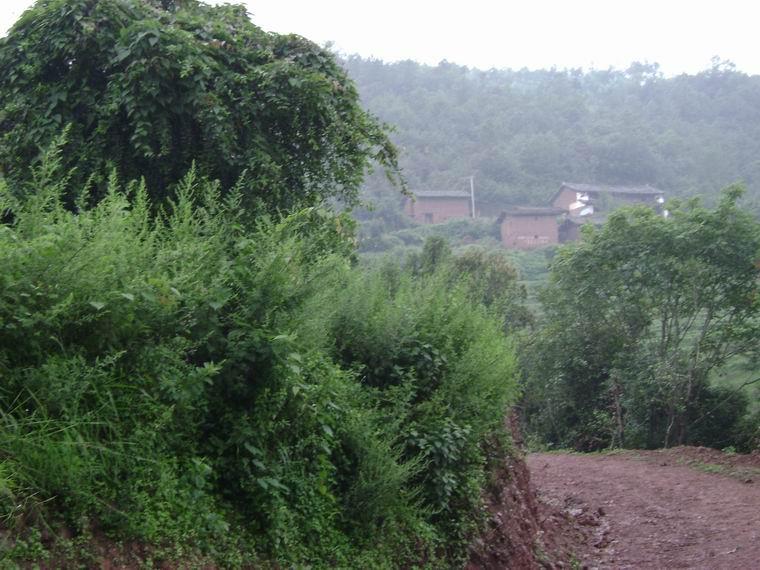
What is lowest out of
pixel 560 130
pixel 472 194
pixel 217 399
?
pixel 472 194

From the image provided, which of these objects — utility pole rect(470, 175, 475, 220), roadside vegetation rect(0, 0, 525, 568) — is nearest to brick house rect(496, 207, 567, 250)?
utility pole rect(470, 175, 475, 220)

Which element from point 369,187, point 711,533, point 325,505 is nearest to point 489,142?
point 369,187

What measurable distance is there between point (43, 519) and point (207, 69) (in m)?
6.04

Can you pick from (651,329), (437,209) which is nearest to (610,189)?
(437,209)

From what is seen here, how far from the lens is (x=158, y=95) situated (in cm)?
873

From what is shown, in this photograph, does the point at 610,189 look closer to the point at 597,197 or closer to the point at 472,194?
the point at 597,197

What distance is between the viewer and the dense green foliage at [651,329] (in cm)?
2088

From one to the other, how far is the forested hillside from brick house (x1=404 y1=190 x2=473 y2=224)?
3242mm

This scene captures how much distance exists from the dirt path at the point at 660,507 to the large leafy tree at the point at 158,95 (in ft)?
20.1

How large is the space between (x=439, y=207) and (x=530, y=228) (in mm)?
10897

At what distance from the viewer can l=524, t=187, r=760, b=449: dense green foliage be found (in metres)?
20.9

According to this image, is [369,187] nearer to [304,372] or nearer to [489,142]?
[489,142]

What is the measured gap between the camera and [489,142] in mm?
79812

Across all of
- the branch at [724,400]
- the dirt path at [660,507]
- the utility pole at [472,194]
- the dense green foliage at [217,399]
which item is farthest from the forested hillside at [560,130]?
the dense green foliage at [217,399]
